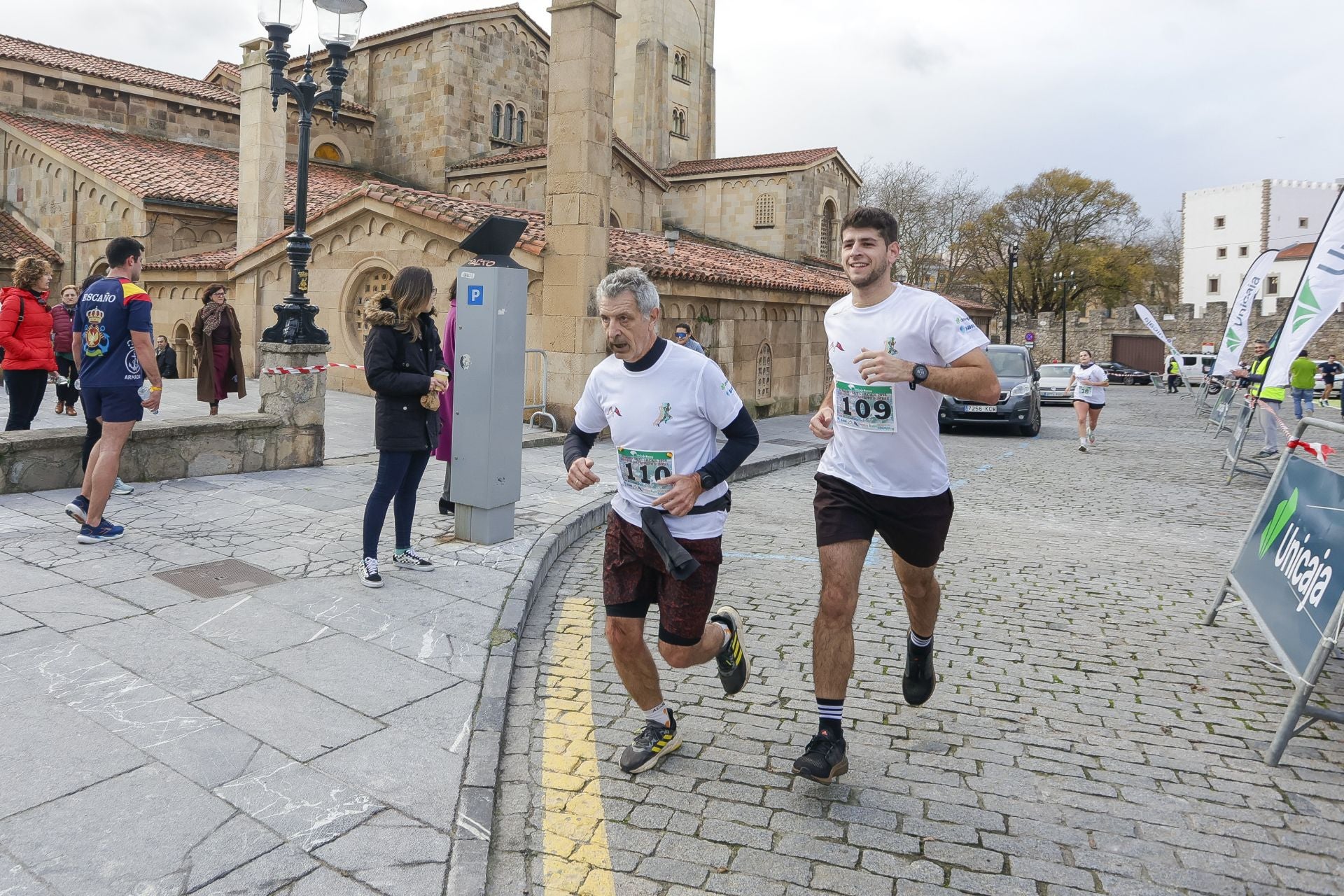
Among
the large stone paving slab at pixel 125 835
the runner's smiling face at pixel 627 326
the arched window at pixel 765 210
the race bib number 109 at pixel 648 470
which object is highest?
the arched window at pixel 765 210

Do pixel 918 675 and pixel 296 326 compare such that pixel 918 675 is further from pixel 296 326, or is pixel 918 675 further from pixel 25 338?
pixel 296 326

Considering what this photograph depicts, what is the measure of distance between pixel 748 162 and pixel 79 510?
2909 cm

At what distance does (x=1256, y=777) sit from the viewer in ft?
12.0

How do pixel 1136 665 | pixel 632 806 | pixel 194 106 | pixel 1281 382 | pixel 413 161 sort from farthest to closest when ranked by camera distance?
pixel 413 161
pixel 194 106
pixel 1281 382
pixel 1136 665
pixel 632 806

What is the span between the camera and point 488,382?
684 centimetres

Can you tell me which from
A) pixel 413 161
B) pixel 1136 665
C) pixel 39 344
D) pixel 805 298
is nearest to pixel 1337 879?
pixel 1136 665

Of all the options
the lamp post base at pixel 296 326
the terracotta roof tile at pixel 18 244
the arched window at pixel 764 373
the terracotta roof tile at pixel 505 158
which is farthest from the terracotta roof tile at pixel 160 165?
the lamp post base at pixel 296 326

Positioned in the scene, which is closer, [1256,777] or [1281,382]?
[1256,777]

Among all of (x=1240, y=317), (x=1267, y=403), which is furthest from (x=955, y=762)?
(x=1240, y=317)

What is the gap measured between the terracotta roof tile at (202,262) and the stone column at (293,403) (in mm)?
11017

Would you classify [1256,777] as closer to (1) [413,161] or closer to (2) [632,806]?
(2) [632,806]

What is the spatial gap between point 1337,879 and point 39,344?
30.9 ft

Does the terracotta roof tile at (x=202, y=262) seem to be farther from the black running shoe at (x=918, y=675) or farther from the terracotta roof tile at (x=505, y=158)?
the black running shoe at (x=918, y=675)

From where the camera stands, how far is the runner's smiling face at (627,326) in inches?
135
